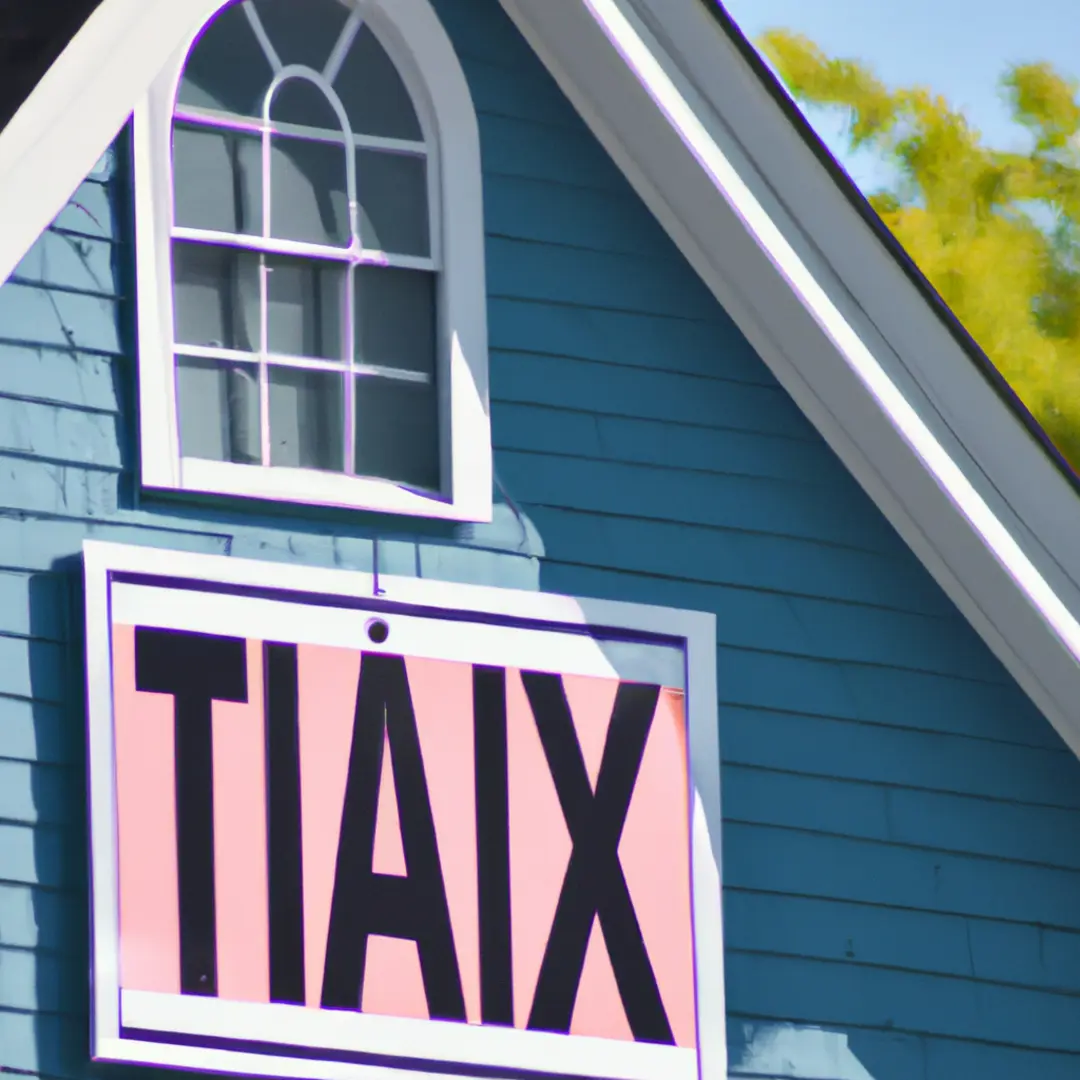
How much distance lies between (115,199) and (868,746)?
2.95 metres

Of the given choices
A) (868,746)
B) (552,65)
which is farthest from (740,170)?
(868,746)

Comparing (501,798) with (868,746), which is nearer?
(501,798)

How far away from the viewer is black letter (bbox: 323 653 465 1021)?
6.22 m

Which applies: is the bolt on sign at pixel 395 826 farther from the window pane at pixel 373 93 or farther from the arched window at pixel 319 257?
→ the window pane at pixel 373 93

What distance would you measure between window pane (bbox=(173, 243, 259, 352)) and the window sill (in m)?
0.42

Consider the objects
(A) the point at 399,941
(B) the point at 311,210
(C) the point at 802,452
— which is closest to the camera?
(A) the point at 399,941

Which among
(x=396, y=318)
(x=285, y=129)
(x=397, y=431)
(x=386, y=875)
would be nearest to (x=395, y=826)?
(x=386, y=875)

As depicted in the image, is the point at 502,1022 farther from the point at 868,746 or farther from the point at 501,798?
the point at 868,746

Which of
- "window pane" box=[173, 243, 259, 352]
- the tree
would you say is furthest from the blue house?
the tree

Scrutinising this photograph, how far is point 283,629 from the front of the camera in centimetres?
642

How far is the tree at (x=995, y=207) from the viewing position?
1664 cm

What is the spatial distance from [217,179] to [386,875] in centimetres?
219

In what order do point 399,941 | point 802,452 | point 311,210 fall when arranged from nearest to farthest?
point 399,941, point 311,210, point 802,452

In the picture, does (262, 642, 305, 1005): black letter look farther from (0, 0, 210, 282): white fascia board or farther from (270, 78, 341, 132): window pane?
(270, 78, 341, 132): window pane
